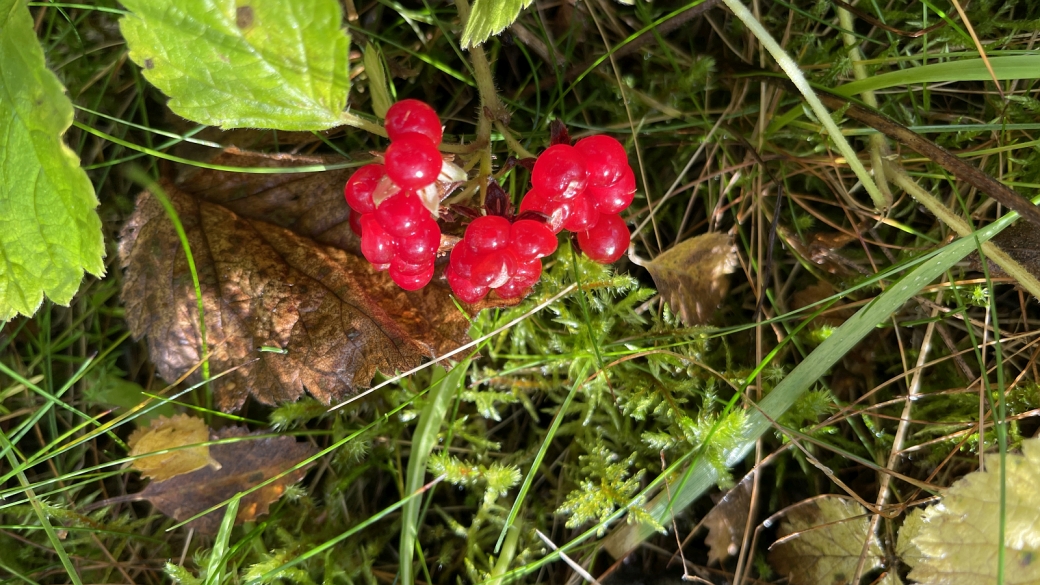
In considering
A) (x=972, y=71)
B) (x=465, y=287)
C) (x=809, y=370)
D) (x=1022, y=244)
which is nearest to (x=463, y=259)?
(x=465, y=287)

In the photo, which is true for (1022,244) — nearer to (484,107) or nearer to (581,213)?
(581,213)

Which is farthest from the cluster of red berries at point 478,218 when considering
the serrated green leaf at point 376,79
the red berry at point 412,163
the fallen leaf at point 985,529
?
the fallen leaf at point 985,529

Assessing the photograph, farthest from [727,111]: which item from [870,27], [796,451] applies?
[796,451]

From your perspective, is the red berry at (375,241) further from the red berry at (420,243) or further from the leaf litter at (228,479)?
the leaf litter at (228,479)

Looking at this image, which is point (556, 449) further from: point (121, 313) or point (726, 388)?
point (121, 313)

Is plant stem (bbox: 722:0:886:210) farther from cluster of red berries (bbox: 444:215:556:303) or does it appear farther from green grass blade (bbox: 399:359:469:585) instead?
green grass blade (bbox: 399:359:469:585)
